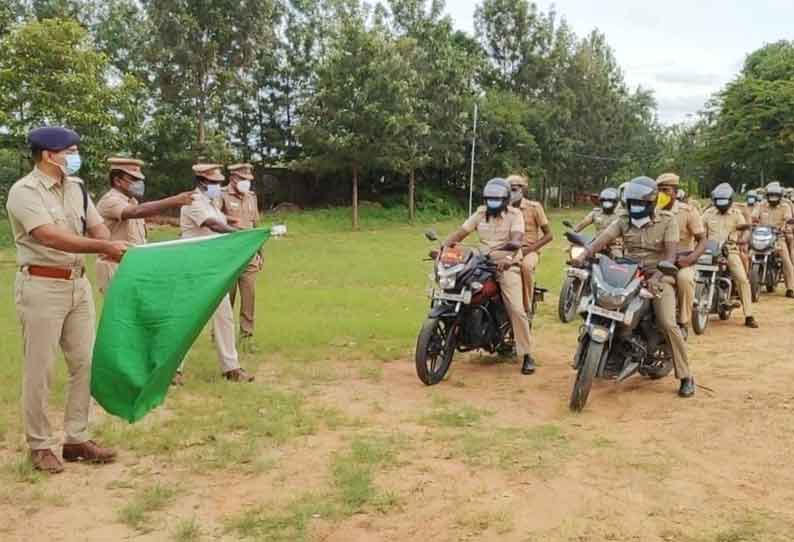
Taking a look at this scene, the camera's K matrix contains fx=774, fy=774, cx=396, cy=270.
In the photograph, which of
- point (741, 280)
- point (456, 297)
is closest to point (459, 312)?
point (456, 297)

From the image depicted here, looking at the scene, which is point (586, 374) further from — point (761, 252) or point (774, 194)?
point (774, 194)

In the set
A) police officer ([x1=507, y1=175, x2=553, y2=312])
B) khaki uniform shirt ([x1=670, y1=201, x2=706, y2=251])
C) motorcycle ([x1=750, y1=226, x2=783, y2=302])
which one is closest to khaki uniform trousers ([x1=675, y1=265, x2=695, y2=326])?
khaki uniform shirt ([x1=670, y1=201, x2=706, y2=251])

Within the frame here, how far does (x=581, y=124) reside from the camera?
1784 inches

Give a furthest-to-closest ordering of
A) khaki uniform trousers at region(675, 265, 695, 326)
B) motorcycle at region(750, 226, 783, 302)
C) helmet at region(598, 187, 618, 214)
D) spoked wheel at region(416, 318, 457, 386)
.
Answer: motorcycle at region(750, 226, 783, 302)
helmet at region(598, 187, 618, 214)
khaki uniform trousers at region(675, 265, 695, 326)
spoked wheel at region(416, 318, 457, 386)

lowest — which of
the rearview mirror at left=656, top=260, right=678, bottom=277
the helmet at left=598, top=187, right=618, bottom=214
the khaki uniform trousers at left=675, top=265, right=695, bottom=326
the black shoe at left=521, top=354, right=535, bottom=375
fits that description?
the black shoe at left=521, top=354, right=535, bottom=375

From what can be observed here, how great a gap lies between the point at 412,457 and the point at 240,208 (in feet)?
13.6

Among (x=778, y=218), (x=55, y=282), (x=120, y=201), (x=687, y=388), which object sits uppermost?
(x=120, y=201)

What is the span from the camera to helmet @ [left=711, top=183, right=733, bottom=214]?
1009 cm

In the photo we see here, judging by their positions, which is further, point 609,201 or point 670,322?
point 609,201

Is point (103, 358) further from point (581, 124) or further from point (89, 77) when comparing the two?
point (581, 124)

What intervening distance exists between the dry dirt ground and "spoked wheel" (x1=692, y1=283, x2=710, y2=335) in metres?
2.57

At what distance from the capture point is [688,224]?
25.9 feet

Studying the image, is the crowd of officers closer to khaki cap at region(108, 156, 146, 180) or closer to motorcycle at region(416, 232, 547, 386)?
khaki cap at region(108, 156, 146, 180)

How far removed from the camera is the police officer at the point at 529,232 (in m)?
7.99
